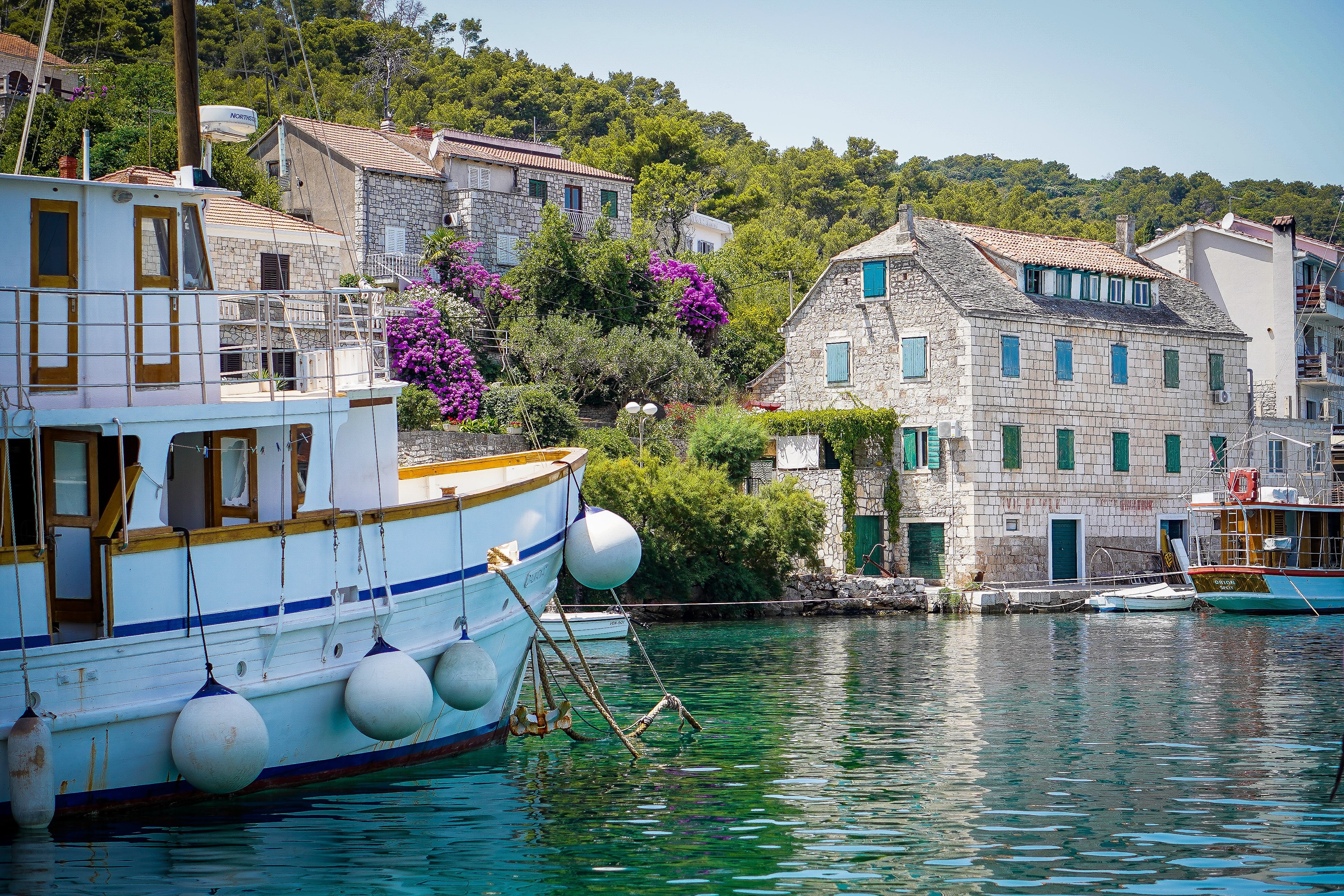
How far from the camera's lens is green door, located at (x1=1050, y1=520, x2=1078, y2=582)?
3897cm

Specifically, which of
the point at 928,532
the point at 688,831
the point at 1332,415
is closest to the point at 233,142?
the point at 928,532

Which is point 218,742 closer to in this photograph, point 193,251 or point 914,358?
point 193,251

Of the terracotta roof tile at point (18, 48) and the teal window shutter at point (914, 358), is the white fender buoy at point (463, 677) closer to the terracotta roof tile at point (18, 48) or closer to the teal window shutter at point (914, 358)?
the teal window shutter at point (914, 358)

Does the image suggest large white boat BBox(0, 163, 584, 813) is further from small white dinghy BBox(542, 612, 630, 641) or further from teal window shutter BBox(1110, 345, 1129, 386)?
teal window shutter BBox(1110, 345, 1129, 386)

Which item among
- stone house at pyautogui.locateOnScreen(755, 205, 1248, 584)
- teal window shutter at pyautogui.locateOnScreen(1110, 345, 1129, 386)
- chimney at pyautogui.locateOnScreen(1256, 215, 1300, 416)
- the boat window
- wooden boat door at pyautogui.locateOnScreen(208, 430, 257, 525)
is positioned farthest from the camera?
chimney at pyautogui.locateOnScreen(1256, 215, 1300, 416)

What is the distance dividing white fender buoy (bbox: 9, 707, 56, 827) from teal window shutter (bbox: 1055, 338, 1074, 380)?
33.7 m

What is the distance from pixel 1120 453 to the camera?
4072 cm

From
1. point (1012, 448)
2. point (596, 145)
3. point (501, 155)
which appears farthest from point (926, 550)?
point (596, 145)

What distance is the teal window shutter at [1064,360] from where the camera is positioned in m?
39.5

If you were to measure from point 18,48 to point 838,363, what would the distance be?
124 feet

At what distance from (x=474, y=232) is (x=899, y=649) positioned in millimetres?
22303

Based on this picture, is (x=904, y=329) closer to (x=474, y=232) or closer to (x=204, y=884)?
(x=474, y=232)

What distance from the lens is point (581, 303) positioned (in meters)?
40.8

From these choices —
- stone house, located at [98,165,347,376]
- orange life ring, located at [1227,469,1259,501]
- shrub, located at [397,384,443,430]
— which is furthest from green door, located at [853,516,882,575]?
stone house, located at [98,165,347,376]
